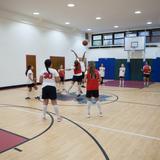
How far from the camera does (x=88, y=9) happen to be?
9594mm

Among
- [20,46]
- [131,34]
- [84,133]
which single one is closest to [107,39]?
[131,34]

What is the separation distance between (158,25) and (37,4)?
890 centimetres

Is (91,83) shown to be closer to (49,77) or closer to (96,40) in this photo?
(49,77)

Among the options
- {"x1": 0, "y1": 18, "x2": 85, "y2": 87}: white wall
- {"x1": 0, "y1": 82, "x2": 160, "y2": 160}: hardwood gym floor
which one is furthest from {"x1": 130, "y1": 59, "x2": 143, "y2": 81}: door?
{"x1": 0, "y1": 82, "x2": 160, "y2": 160}: hardwood gym floor

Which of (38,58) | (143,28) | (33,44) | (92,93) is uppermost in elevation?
(143,28)

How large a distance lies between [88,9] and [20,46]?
14.5 feet

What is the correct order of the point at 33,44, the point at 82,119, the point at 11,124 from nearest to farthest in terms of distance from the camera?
the point at 11,124 → the point at 82,119 → the point at 33,44

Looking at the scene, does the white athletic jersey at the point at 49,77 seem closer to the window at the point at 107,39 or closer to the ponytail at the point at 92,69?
the ponytail at the point at 92,69

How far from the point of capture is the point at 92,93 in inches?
206

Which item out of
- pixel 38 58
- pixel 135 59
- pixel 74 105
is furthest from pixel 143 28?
pixel 74 105

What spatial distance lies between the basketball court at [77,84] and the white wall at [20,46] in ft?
0.17

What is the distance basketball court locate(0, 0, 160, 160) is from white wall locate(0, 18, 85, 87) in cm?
5

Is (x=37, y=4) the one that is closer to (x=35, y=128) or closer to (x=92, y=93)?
(x=92, y=93)

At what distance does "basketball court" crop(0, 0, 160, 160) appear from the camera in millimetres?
3471
